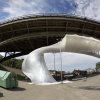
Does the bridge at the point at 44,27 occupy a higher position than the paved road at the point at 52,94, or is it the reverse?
the bridge at the point at 44,27

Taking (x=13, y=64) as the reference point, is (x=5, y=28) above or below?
above

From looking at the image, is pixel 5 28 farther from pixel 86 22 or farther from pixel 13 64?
pixel 13 64

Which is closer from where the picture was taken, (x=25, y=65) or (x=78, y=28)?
(x=25, y=65)

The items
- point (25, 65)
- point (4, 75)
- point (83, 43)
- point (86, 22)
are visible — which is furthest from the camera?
point (86, 22)

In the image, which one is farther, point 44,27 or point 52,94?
point 44,27

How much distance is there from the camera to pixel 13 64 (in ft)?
372

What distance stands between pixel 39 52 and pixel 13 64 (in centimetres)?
8460

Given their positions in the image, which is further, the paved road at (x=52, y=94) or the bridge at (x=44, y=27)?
the bridge at (x=44, y=27)

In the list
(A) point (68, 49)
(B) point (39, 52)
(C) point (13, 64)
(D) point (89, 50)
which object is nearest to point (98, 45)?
(D) point (89, 50)

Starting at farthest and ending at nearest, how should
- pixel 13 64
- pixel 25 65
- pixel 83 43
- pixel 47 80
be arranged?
pixel 13 64
pixel 25 65
pixel 47 80
pixel 83 43

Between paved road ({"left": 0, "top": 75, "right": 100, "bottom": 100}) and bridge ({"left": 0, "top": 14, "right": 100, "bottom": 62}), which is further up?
bridge ({"left": 0, "top": 14, "right": 100, "bottom": 62})

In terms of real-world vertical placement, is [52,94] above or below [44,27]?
below

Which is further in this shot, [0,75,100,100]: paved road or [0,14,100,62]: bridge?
[0,14,100,62]: bridge

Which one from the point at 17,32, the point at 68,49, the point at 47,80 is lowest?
the point at 47,80
